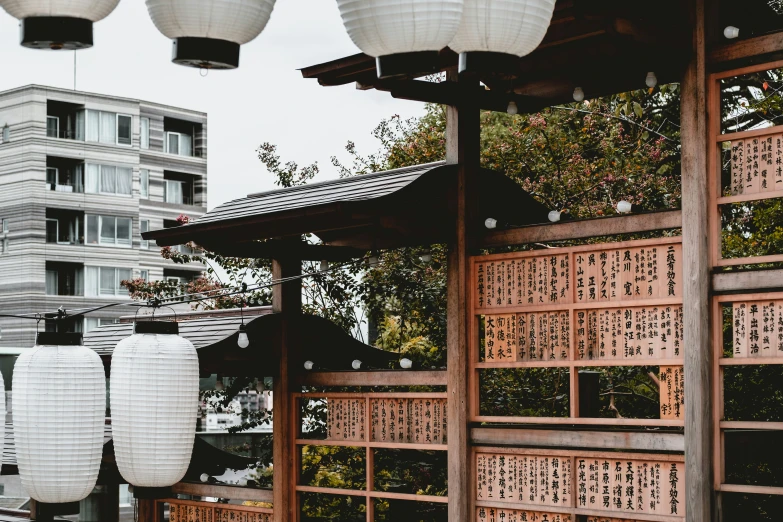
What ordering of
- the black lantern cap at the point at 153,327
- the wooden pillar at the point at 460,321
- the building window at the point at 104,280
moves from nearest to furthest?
the black lantern cap at the point at 153,327, the wooden pillar at the point at 460,321, the building window at the point at 104,280

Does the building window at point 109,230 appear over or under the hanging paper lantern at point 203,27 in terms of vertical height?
over

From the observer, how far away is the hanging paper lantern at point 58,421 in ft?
17.5

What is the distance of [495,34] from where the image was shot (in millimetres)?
3104

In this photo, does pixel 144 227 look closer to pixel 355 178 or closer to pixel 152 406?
pixel 355 178

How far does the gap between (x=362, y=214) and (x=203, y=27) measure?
167 inches

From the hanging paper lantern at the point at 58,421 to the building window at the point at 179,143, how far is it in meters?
28.3

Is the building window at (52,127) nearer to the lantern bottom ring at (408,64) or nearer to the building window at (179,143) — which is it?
the building window at (179,143)

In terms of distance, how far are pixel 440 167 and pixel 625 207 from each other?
4.58ft


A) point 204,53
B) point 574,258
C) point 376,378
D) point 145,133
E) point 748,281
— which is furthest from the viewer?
point 145,133

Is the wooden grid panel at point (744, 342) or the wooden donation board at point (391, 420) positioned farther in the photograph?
the wooden donation board at point (391, 420)

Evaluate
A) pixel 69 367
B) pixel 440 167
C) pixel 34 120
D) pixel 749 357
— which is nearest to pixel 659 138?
pixel 440 167

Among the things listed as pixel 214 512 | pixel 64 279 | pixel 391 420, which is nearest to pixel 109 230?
pixel 64 279

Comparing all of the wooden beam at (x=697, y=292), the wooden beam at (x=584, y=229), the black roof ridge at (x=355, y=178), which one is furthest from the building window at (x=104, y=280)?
the wooden beam at (x=697, y=292)

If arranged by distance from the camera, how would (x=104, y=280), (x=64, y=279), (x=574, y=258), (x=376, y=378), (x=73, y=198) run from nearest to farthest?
(x=574, y=258), (x=376, y=378), (x=73, y=198), (x=64, y=279), (x=104, y=280)
